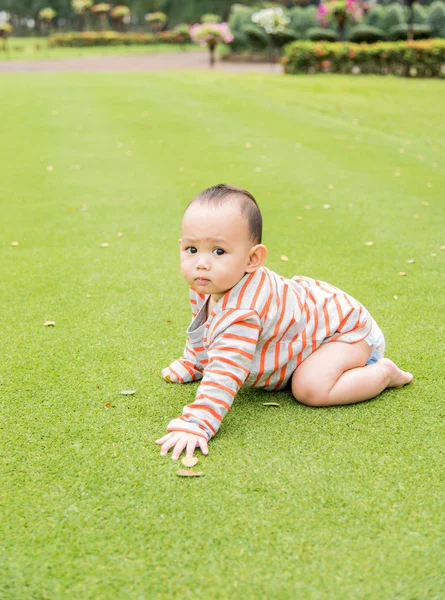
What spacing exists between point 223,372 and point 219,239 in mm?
520

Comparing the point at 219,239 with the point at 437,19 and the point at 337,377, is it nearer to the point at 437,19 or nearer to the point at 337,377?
the point at 337,377

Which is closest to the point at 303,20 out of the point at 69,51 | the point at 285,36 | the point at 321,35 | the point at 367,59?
the point at 285,36

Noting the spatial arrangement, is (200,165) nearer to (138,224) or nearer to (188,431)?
(138,224)

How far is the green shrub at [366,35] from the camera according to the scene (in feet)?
96.8

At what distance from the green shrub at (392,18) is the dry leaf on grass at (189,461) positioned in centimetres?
3279

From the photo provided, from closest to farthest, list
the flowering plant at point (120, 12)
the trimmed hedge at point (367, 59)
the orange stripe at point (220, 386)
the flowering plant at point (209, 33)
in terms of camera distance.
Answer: the orange stripe at point (220, 386) → the trimmed hedge at point (367, 59) → the flowering plant at point (209, 33) → the flowering plant at point (120, 12)

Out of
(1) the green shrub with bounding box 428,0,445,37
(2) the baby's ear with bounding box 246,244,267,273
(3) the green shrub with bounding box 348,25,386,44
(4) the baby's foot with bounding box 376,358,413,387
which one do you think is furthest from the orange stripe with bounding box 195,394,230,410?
(1) the green shrub with bounding box 428,0,445,37

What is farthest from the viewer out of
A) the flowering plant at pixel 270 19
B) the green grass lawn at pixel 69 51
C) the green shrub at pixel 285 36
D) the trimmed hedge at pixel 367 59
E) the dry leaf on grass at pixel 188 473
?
the green grass lawn at pixel 69 51

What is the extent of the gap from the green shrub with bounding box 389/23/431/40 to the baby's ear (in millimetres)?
30998

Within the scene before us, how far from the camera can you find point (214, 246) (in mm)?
2496

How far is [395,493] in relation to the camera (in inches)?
87.0

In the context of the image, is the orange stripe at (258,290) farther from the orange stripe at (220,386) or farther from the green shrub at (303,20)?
the green shrub at (303,20)

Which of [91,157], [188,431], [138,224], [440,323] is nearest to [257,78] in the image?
[91,157]

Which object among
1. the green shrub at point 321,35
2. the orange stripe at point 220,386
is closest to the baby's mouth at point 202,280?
the orange stripe at point 220,386
